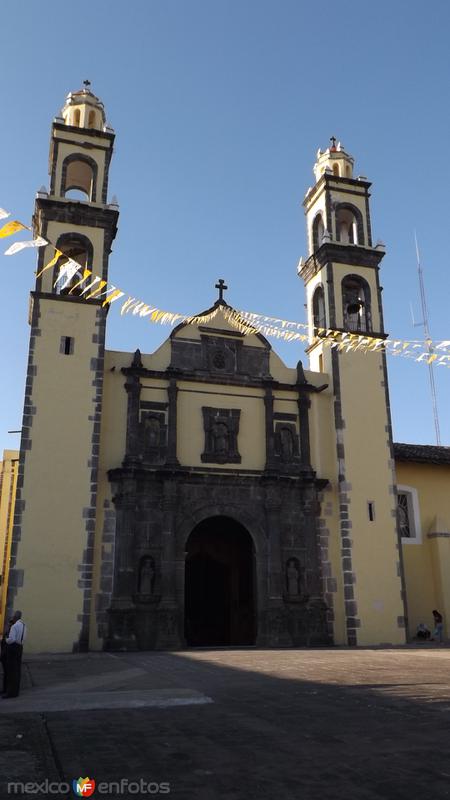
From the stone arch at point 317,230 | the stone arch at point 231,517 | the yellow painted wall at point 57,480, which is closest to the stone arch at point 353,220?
the stone arch at point 317,230

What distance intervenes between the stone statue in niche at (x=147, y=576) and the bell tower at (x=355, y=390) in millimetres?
5780

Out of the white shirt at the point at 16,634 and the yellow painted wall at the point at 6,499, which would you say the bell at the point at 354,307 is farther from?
the white shirt at the point at 16,634

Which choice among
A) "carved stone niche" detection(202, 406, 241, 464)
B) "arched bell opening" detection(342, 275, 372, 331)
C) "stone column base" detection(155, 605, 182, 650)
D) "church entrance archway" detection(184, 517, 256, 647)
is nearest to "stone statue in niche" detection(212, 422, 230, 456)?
"carved stone niche" detection(202, 406, 241, 464)

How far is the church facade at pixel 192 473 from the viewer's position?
1873 cm

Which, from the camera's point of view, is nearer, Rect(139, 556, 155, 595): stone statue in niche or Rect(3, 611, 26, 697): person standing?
Rect(3, 611, 26, 697): person standing

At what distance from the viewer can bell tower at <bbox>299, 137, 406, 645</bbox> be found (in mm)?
20984

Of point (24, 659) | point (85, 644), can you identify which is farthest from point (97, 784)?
point (85, 644)

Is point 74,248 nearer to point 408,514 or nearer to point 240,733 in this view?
point 408,514

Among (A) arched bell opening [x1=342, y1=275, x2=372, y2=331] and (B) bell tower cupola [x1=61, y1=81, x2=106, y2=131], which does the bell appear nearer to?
(A) arched bell opening [x1=342, y1=275, x2=372, y2=331]

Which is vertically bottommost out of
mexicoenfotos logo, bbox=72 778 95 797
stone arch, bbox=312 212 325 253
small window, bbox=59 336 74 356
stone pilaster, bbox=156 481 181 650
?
mexicoenfotos logo, bbox=72 778 95 797

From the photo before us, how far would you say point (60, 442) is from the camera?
63.5 ft

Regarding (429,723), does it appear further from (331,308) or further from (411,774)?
(331,308)

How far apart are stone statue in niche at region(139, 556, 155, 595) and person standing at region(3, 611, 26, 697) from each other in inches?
332

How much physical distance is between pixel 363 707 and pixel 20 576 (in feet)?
39.1
